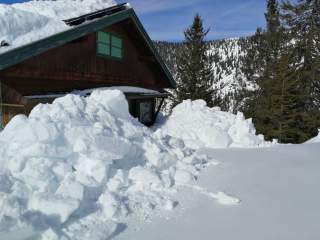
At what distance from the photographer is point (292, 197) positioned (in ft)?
18.6

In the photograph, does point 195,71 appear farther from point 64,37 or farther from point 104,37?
point 64,37

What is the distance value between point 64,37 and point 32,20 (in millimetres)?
1203

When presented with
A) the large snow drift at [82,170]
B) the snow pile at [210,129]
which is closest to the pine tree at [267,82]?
the snow pile at [210,129]

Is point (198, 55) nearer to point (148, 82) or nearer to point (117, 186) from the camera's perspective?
point (148, 82)

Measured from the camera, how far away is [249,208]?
5.16 m

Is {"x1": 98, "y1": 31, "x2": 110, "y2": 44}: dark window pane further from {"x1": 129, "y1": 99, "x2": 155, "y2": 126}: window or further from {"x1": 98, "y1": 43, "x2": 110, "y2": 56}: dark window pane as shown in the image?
{"x1": 129, "y1": 99, "x2": 155, "y2": 126}: window

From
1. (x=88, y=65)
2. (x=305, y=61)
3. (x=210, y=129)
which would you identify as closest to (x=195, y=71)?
(x=305, y=61)

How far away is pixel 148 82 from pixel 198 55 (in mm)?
10505

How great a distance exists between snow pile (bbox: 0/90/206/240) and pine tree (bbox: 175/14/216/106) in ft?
61.4

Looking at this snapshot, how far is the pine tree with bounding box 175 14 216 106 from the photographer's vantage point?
2602cm

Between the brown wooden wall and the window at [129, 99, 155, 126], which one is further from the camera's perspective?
the window at [129, 99, 155, 126]

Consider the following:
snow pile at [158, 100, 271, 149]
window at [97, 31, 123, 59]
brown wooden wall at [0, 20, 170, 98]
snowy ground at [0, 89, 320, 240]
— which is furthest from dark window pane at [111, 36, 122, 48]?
snowy ground at [0, 89, 320, 240]

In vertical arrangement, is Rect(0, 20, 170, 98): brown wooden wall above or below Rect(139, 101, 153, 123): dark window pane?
above

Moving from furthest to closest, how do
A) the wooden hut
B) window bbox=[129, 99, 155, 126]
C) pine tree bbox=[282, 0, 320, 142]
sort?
1. pine tree bbox=[282, 0, 320, 142]
2. window bbox=[129, 99, 155, 126]
3. the wooden hut
